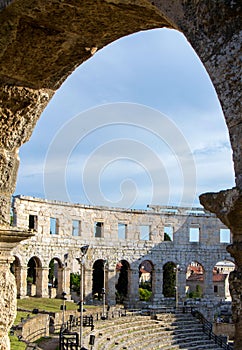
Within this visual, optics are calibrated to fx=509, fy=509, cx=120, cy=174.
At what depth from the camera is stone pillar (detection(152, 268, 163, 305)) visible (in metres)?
30.2

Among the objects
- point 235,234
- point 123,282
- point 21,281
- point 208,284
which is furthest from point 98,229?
point 235,234

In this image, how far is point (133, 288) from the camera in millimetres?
29766

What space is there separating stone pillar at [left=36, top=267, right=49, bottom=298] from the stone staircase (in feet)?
15.0

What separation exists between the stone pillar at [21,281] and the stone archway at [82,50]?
20.3 metres

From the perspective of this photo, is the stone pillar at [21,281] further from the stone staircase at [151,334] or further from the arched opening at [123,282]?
the arched opening at [123,282]

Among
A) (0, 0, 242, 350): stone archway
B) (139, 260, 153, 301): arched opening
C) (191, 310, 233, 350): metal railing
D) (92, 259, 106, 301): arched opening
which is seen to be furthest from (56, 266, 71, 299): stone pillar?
(0, 0, 242, 350): stone archway

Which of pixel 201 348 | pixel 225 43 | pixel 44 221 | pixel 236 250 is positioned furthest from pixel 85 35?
pixel 44 221

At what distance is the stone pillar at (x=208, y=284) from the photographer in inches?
1247

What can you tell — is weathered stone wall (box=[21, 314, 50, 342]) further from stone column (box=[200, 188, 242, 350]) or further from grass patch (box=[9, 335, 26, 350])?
stone column (box=[200, 188, 242, 350])

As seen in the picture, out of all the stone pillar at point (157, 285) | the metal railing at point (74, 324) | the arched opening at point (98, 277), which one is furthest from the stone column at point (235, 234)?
the arched opening at point (98, 277)

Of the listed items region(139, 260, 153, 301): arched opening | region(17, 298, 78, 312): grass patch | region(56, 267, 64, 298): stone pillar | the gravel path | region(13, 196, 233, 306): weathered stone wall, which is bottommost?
region(139, 260, 153, 301): arched opening

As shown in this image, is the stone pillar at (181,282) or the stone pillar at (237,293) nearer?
the stone pillar at (237,293)

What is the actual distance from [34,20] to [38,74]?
0.69 metres

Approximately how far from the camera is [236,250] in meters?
2.38
